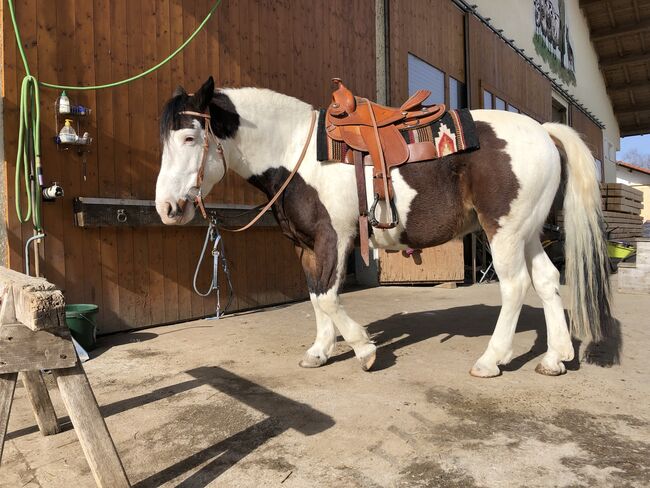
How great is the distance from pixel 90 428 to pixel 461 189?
2407 millimetres

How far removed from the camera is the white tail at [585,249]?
3.14m

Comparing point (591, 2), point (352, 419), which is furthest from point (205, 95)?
point (591, 2)

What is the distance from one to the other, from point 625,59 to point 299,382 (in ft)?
75.1

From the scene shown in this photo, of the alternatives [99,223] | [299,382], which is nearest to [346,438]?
[299,382]

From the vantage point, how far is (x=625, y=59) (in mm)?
20109

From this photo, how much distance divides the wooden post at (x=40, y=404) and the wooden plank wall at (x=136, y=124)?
74.2 inches

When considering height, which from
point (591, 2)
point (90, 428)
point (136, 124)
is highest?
point (591, 2)

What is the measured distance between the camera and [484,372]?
3.05 m

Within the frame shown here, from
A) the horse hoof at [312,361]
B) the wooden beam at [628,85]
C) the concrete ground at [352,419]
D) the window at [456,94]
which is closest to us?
the concrete ground at [352,419]

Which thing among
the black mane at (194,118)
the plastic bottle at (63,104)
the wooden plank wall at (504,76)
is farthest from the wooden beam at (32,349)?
the wooden plank wall at (504,76)

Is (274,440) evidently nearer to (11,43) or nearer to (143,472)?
(143,472)

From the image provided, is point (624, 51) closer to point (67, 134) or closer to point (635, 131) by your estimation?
point (635, 131)

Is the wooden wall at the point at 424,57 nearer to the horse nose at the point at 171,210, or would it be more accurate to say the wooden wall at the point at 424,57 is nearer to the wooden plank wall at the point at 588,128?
the horse nose at the point at 171,210

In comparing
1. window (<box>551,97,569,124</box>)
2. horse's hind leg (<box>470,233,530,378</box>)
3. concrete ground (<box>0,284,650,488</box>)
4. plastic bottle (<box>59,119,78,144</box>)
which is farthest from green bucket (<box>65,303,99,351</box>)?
window (<box>551,97,569,124</box>)
